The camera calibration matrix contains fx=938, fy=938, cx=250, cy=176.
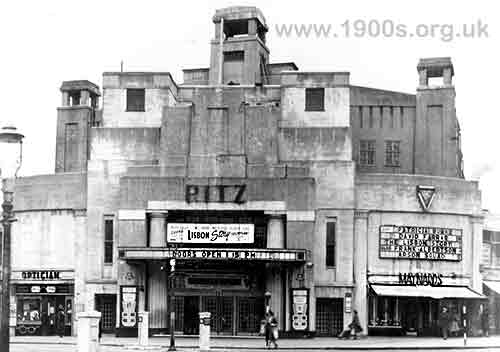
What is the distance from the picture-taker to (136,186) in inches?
2114

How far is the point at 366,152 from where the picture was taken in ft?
219

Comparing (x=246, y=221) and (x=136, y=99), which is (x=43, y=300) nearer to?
(x=136, y=99)

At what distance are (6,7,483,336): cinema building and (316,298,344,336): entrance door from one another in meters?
0.07

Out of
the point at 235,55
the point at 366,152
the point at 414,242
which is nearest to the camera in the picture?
the point at 414,242

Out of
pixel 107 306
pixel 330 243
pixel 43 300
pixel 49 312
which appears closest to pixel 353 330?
pixel 330 243

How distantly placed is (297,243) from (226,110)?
29.4ft

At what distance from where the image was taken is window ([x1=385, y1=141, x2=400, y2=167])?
66875 mm

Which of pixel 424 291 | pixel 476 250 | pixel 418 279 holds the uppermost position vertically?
pixel 476 250

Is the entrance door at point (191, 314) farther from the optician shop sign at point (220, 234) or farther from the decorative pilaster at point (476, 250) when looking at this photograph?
the decorative pilaster at point (476, 250)

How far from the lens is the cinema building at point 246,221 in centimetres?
5272

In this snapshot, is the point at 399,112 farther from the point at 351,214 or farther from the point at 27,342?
the point at 27,342

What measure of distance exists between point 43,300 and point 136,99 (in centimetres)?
1359

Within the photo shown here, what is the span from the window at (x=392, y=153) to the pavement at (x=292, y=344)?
16.8 meters

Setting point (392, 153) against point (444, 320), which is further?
point (392, 153)
